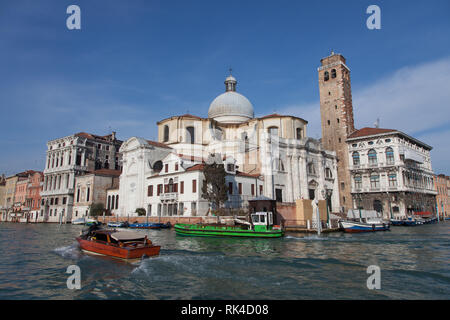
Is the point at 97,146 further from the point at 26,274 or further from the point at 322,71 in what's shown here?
the point at 26,274

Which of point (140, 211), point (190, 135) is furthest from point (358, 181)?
point (140, 211)

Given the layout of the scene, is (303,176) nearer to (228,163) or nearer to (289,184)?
(289,184)

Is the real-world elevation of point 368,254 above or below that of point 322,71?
below

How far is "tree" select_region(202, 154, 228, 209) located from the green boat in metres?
5.41

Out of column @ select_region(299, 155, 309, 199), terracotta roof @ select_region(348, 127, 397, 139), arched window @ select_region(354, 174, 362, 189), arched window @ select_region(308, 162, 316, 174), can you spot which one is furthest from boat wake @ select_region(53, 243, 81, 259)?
terracotta roof @ select_region(348, 127, 397, 139)

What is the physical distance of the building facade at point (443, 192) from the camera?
5884cm

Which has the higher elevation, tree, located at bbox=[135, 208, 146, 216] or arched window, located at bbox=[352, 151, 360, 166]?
arched window, located at bbox=[352, 151, 360, 166]

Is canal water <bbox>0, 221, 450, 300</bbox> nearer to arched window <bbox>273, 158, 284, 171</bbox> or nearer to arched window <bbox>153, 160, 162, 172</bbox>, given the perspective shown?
arched window <bbox>273, 158, 284, 171</bbox>

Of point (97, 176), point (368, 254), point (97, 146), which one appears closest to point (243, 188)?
point (368, 254)

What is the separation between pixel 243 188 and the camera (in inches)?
1319

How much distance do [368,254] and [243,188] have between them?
65.5ft

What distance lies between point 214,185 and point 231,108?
2126 centimetres

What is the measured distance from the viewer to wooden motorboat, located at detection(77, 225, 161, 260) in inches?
463
